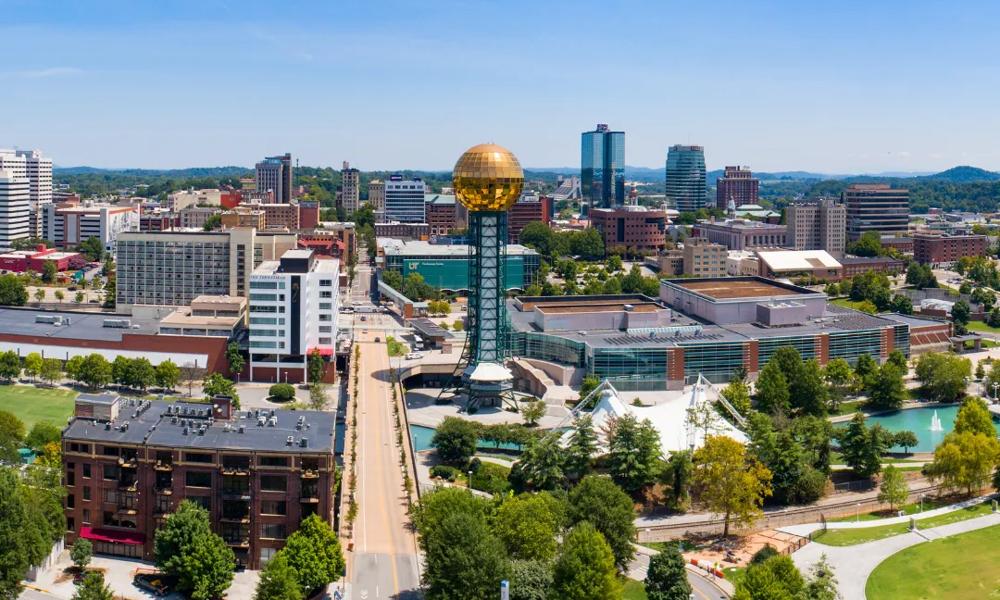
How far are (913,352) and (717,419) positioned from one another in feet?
118

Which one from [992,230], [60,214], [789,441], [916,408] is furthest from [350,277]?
[992,230]

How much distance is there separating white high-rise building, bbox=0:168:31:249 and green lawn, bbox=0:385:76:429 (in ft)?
244

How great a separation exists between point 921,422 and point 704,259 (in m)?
57.0

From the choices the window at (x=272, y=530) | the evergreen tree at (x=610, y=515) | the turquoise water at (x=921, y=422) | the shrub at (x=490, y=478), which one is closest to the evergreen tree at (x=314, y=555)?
the window at (x=272, y=530)

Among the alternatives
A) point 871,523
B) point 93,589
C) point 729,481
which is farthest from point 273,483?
point 871,523

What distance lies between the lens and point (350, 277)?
120688 millimetres

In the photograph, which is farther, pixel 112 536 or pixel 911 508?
pixel 911 508

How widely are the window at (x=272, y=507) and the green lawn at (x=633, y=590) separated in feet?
40.7

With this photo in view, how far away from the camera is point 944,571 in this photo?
38719 millimetres

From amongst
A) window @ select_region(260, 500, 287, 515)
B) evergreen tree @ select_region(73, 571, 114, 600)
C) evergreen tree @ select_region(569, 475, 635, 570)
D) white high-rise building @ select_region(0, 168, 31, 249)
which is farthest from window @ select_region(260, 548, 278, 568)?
white high-rise building @ select_region(0, 168, 31, 249)

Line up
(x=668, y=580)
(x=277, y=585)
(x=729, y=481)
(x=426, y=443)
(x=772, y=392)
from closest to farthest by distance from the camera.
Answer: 1. (x=277, y=585)
2. (x=668, y=580)
3. (x=729, y=481)
4. (x=426, y=443)
5. (x=772, y=392)

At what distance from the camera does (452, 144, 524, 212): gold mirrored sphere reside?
63.0 m

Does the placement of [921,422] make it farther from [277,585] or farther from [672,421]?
[277,585]

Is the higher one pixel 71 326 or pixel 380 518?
pixel 71 326
